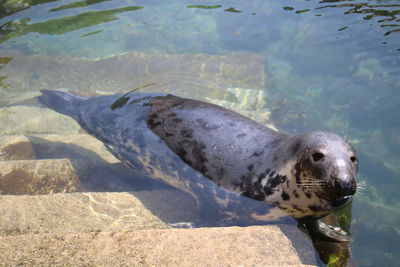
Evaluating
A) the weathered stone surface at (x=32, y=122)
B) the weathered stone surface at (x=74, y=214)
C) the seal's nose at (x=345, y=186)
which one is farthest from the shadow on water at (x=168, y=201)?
the weathered stone surface at (x=32, y=122)

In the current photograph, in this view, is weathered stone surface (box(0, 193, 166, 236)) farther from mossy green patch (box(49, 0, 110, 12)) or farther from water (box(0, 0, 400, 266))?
mossy green patch (box(49, 0, 110, 12))

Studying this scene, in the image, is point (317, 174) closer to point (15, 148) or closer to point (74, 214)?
point (74, 214)

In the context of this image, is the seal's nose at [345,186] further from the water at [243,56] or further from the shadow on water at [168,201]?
the water at [243,56]

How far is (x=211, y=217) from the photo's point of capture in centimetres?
333

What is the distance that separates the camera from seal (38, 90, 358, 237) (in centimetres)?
270

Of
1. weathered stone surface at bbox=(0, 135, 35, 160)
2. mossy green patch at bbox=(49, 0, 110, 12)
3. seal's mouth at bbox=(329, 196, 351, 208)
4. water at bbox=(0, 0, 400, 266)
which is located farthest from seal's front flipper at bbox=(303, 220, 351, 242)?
mossy green patch at bbox=(49, 0, 110, 12)

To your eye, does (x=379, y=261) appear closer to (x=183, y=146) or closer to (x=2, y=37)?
(x=183, y=146)

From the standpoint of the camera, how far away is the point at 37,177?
3.60 m

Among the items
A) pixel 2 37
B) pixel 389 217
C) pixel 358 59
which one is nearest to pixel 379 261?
pixel 389 217

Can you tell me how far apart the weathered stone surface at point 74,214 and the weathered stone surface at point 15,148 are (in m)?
1.69

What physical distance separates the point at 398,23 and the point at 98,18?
609cm

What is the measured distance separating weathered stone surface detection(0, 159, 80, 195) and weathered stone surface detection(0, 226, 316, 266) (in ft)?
4.90

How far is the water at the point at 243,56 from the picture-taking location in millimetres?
5684

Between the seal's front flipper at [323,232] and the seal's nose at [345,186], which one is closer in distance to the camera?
the seal's nose at [345,186]
